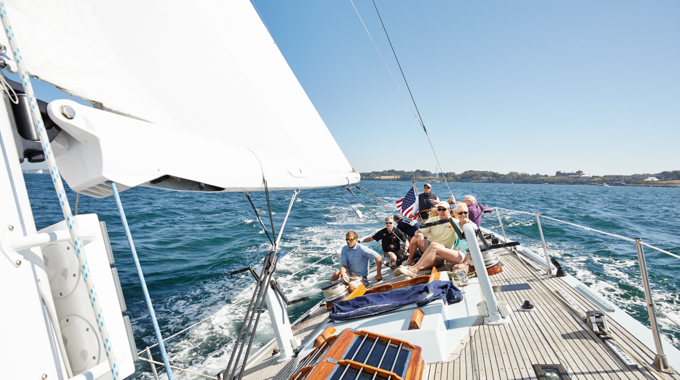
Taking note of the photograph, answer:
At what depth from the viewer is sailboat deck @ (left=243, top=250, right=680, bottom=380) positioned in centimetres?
198

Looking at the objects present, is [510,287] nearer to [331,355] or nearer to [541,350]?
Result: [541,350]

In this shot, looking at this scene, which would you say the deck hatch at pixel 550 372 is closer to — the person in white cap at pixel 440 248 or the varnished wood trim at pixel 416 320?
the varnished wood trim at pixel 416 320

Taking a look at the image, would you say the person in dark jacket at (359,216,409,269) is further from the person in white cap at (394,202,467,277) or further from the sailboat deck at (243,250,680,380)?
Result: the sailboat deck at (243,250,680,380)

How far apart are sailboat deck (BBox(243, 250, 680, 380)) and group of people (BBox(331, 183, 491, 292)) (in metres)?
0.87

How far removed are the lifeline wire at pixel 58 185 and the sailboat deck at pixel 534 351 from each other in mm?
1809

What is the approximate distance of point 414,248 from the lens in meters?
4.49

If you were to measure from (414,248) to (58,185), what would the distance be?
4238mm

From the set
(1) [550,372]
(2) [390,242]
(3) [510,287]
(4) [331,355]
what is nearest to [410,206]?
(2) [390,242]

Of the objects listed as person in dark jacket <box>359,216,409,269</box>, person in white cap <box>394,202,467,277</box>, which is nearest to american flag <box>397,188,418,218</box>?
person in dark jacket <box>359,216,409,269</box>

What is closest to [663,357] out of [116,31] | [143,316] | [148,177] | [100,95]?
[148,177]

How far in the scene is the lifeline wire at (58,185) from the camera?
0.90 m

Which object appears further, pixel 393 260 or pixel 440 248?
pixel 393 260

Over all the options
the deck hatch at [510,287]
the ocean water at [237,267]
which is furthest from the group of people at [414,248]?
the ocean water at [237,267]

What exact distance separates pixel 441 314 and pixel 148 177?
2375 millimetres
